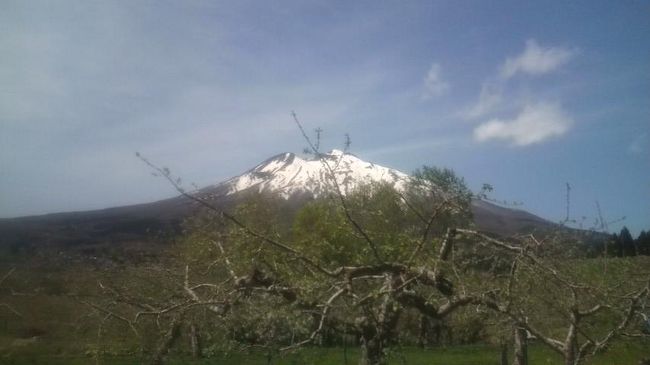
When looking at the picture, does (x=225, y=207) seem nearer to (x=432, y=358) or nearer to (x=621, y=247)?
(x=621, y=247)

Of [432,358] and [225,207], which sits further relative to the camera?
[432,358]

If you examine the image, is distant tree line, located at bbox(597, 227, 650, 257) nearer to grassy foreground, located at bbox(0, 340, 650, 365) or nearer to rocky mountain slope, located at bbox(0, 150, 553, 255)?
rocky mountain slope, located at bbox(0, 150, 553, 255)

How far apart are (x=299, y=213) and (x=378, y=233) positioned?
964 inches

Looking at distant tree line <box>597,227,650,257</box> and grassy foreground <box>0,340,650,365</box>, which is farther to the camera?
grassy foreground <box>0,340,650,365</box>

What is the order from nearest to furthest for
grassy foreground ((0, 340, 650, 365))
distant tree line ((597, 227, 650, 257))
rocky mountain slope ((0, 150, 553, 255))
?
rocky mountain slope ((0, 150, 553, 255)), distant tree line ((597, 227, 650, 257)), grassy foreground ((0, 340, 650, 365))

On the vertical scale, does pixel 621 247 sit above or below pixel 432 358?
above

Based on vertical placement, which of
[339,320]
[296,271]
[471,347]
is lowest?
[471,347]

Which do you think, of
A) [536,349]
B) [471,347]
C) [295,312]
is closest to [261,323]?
[295,312]

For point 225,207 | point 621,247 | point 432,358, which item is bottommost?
point 432,358

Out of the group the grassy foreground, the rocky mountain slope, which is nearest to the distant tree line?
the rocky mountain slope

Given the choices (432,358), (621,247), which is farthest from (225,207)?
(432,358)

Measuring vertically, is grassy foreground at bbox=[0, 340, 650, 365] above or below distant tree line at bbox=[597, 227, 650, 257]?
below

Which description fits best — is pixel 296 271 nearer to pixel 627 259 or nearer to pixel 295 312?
pixel 295 312

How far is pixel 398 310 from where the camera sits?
19.0 feet
